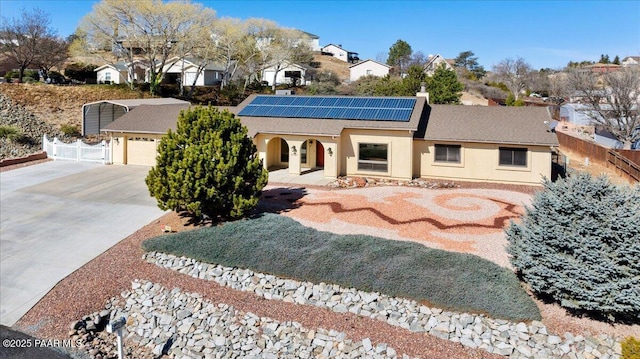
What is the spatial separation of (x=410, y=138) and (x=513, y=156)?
513 cm

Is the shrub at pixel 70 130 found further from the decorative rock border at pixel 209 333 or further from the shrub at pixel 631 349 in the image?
the shrub at pixel 631 349

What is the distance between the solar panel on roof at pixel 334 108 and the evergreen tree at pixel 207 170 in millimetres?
9538

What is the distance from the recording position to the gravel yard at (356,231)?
30.1 ft

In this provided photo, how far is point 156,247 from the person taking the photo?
1304 centimetres

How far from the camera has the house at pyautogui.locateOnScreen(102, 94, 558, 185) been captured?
70.5 ft

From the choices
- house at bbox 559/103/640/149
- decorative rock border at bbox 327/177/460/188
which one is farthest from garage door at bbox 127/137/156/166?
house at bbox 559/103/640/149

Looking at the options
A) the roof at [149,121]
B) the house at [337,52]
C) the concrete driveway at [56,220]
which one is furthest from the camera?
the house at [337,52]

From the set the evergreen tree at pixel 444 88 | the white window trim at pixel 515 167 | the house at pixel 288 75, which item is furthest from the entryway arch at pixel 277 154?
the house at pixel 288 75

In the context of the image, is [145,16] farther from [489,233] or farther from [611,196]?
[611,196]

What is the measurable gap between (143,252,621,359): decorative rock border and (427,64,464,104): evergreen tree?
34.1m

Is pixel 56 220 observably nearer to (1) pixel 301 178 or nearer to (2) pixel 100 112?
(1) pixel 301 178

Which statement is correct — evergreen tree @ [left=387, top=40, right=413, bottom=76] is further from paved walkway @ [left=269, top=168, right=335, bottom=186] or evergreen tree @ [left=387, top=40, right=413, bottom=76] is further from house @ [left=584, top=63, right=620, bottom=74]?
paved walkway @ [left=269, top=168, right=335, bottom=186]

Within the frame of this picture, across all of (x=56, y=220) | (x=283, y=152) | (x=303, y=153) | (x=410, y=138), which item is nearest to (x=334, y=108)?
(x=303, y=153)

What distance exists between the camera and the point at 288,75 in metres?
69.8
